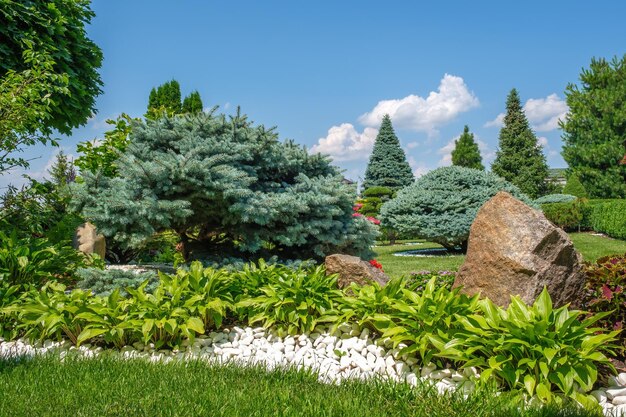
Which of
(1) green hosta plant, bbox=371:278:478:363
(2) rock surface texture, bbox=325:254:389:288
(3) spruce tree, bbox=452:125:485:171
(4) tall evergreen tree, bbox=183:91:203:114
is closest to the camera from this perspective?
(1) green hosta plant, bbox=371:278:478:363

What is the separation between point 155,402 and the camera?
3006 mm

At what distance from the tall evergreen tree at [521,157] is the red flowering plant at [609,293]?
2737 cm

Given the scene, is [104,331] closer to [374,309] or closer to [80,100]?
[374,309]

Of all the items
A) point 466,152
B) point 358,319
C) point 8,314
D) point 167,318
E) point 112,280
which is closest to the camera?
point 167,318

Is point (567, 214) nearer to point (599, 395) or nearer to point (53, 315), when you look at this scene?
point (599, 395)

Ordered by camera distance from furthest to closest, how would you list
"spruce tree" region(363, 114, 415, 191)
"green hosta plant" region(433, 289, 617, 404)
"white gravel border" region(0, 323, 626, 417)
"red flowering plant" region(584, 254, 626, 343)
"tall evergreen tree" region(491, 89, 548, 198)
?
"spruce tree" region(363, 114, 415, 191) → "tall evergreen tree" region(491, 89, 548, 198) → "red flowering plant" region(584, 254, 626, 343) → "white gravel border" region(0, 323, 626, 417) → "green hosta plant" region(433, 289, 617, 404)

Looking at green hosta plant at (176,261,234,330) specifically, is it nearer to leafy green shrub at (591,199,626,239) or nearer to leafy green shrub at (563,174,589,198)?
leafy green shrub at (591,199,626,239)

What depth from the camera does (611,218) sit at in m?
18.9

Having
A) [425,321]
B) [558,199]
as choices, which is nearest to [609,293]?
[425,321]

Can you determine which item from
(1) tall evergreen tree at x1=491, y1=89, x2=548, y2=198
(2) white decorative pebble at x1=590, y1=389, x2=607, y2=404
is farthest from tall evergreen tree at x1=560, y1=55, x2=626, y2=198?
(2) white decorative pebble at x1=590, y1=389, x2=607, y2=404

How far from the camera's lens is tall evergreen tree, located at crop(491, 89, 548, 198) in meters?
30.7

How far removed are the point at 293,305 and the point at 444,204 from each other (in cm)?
1084

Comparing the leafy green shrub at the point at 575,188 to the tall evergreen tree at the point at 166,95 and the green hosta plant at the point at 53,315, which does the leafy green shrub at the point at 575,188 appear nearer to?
the tall evergreen tree at the point at 166,95

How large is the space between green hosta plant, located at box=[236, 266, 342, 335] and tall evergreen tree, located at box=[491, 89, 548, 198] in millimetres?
28209
